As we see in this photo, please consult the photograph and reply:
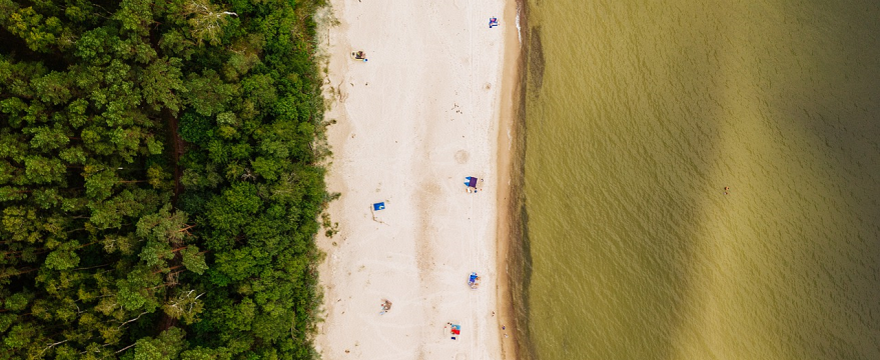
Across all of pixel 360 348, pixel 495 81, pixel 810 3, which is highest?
pixel 810 3

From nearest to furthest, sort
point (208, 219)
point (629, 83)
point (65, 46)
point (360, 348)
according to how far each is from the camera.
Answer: point (65, 46)
point (208, 219)
point (360, 348)
point (629, 83)

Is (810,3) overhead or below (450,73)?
overhead

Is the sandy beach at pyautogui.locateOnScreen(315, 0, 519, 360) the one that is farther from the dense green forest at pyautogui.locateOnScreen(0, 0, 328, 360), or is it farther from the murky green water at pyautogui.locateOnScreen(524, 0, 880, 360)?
the murky green water at pyautogui.locateOnScreen(524, 0, 880, 360)

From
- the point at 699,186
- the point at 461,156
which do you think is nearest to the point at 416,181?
the point at 461,156

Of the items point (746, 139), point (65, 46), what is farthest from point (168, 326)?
point (746, 139)

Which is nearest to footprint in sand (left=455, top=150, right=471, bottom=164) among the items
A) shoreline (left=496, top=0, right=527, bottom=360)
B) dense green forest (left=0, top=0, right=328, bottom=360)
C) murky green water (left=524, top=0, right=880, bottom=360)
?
shoreline (left=496, top=0, right=527, bottom=360)

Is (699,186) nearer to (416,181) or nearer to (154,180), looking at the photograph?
(416,181)

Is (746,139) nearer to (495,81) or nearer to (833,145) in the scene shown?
(833,145)
